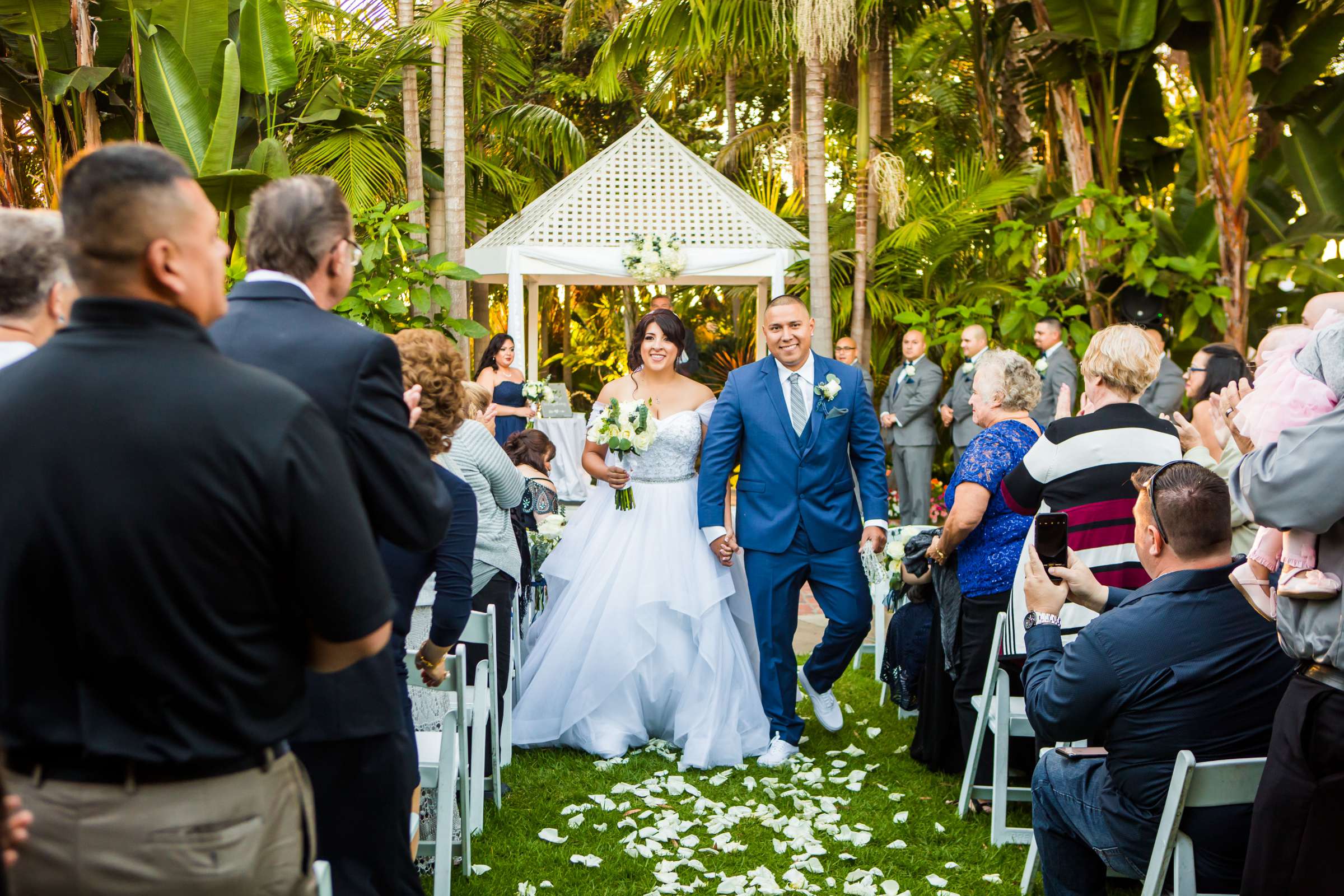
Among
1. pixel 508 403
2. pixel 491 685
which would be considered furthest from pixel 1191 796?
pixel 508 403

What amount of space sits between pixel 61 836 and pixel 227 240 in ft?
28.6

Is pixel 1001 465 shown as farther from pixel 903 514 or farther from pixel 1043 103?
pixel 1043 103

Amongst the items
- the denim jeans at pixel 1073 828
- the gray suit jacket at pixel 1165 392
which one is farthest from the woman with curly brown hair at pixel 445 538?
the gray suit jacket at pixel 1165 392

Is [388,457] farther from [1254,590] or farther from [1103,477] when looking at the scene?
[1103,477]

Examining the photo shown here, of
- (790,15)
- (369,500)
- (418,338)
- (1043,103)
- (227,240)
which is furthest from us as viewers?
(790,15)

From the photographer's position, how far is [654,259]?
497 inches

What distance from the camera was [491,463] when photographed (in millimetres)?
4473

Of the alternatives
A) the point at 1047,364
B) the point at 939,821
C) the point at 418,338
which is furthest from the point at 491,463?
the point at 1047,364

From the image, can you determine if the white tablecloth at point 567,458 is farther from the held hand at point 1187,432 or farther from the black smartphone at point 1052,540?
the black smartphone at point 1052,540

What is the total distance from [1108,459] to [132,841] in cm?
353

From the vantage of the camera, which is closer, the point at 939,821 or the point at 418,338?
the point at 418,338

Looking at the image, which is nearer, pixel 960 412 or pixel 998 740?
pixel 998 740

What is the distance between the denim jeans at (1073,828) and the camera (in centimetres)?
313

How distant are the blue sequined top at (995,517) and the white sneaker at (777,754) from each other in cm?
122
